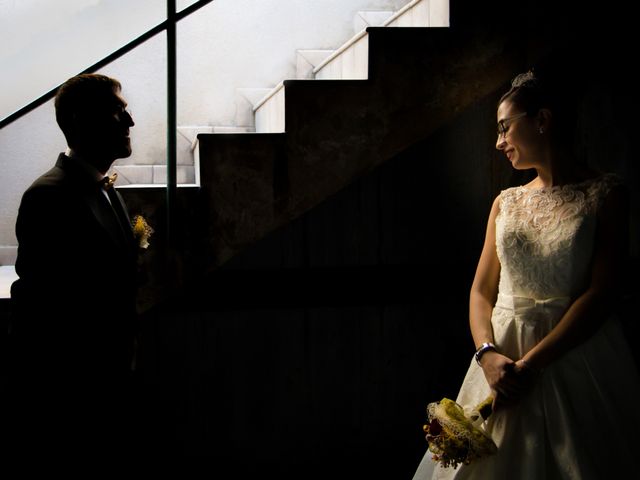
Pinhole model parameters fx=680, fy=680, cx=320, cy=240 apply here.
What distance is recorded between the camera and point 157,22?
8.95 ft

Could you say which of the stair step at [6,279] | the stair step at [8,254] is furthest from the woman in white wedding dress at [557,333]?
the stair step at [8,254]

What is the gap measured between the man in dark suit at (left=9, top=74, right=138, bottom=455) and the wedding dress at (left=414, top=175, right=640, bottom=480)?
106 centimetres

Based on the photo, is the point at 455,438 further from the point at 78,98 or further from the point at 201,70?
the point at 201,70

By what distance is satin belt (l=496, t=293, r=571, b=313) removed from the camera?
198 centimetres

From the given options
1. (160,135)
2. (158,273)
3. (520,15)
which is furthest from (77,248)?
(520,15)

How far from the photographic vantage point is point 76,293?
6.45 feet

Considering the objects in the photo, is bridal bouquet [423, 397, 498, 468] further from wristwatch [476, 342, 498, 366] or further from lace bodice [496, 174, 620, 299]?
lace bodice [496, 174, 620, 299]

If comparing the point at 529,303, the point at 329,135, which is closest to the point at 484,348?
the point at 529,303

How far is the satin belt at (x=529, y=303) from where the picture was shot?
6.48 feet

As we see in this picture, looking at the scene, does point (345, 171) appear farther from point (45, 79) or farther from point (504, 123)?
point (45, 79)

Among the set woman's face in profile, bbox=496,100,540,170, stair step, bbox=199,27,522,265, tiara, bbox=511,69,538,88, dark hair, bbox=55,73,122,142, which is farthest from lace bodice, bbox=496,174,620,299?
dark hair, bbox=55,73,122,142

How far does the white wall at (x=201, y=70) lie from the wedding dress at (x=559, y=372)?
1.57m

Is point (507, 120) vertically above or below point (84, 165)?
above

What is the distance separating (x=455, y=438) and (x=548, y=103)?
101cm
